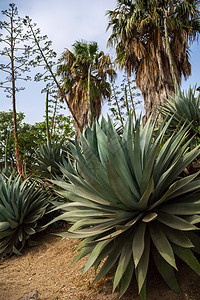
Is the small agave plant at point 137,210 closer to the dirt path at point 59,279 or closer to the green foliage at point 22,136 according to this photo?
the dirt path at point 59,279

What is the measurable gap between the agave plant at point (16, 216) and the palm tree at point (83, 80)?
42.4 feet

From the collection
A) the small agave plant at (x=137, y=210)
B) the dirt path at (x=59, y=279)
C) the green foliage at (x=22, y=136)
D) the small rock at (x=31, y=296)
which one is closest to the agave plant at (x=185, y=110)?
the small agave plant at (x=137, y=210)

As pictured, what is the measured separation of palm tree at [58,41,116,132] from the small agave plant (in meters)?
15.0

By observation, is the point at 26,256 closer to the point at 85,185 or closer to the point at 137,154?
the point at 85,185

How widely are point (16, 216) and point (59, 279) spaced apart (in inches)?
69.7

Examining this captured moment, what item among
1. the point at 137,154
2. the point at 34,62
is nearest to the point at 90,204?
the point at 137,154

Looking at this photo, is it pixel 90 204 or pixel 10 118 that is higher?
pixel 10 118

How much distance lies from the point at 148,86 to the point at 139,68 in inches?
55.5

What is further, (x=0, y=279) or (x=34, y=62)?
(x=34, y=62)

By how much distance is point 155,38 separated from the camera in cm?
1327

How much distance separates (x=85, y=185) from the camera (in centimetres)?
234

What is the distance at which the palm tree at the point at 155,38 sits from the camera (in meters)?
12.8

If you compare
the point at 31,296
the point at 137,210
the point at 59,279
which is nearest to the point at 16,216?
the point at 59,279

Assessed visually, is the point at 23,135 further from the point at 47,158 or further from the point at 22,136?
the point at 47,158
